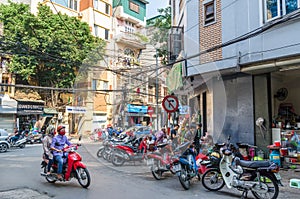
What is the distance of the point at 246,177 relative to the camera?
186 inches

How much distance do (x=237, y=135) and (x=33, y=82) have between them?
650 inches

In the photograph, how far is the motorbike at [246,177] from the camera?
14.7ft

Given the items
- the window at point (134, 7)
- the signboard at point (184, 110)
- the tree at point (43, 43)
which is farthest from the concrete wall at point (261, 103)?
the window at point (134, 7)

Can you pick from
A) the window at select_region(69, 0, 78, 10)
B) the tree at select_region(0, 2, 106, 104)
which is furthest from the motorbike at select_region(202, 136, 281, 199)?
the window at select_region(69, 0, 78, 10)

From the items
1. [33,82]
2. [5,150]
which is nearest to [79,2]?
[33,82]

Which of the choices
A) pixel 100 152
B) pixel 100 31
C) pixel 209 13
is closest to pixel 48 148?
pixel 100 152

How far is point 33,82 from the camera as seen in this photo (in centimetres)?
1941

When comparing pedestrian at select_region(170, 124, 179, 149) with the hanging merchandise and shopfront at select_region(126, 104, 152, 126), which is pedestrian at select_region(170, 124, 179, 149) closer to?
shopfront at select_region(126, 104, 152, 126)

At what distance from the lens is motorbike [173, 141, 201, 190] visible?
17.5ft

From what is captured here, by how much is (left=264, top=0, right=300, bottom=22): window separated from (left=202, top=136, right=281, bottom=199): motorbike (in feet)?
14.1

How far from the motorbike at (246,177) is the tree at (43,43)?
12.9 meters

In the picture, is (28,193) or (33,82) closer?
(28,193)

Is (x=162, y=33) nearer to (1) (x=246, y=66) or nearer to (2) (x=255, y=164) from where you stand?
(1) (x=246, y=66)

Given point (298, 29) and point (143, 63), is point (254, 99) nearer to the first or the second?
point (298, 29)
